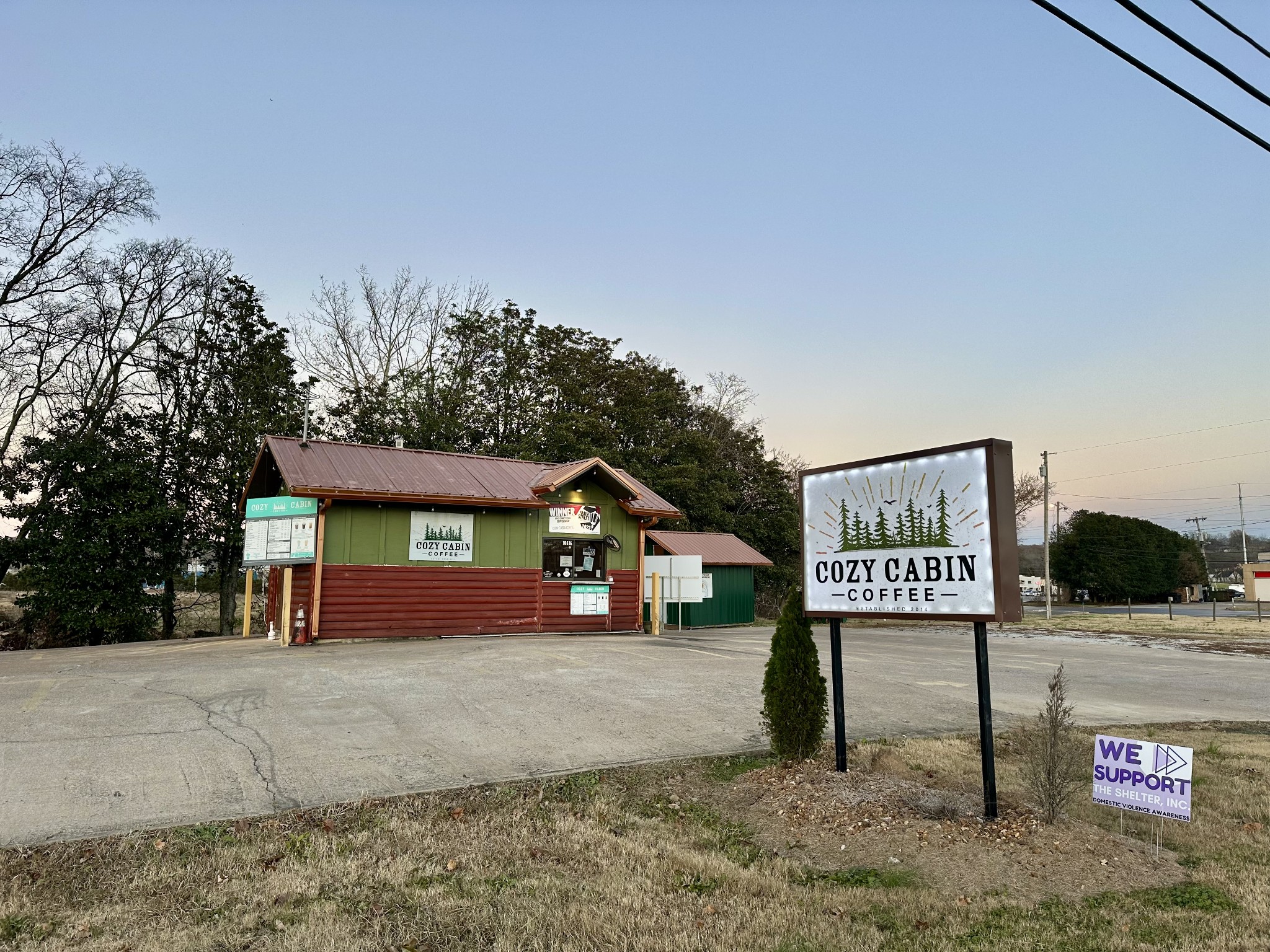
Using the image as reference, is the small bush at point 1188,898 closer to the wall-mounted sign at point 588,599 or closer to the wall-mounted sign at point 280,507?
the wall-mounted sign at point 280,507

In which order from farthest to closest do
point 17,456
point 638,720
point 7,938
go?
point 17,456, point 638,720, point 7,938

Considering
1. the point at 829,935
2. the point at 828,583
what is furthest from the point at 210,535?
the point at 829,935

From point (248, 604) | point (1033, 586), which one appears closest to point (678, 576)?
point (248, 604)

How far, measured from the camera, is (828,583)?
6.56 meters

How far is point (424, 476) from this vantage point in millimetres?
17828

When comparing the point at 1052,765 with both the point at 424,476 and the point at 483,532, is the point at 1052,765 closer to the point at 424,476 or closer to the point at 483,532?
the point at 483,532

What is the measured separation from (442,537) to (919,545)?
12895mm

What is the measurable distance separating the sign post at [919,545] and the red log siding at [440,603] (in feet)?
38.4

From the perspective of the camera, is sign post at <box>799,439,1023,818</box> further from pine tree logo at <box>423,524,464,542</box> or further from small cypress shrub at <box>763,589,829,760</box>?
pine tree logo at <box>423,524,464,542</box>

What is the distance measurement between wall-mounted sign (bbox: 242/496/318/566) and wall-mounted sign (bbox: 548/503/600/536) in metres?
5.18

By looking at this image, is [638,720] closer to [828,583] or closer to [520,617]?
[828,583]

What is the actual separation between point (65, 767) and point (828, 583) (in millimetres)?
6036

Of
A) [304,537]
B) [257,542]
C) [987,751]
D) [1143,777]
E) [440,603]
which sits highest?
[304,537]

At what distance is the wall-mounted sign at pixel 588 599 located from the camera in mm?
18781
